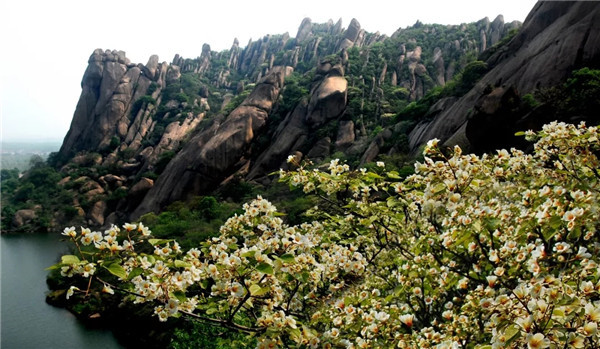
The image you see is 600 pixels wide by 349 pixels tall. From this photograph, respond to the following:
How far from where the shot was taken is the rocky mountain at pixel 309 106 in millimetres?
26188

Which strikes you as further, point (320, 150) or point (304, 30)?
point (304, 30)

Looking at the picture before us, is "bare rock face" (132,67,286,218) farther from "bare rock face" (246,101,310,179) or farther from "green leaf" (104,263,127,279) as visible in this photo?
"green leaf" (104,263,127,279)

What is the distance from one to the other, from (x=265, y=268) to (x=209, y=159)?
4451 centimetres

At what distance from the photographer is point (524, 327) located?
185cm

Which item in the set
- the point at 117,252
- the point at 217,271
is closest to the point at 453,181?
the point at 217,271

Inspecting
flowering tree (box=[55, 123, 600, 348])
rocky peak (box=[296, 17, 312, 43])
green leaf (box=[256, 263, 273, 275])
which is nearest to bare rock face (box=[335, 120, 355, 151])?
flowering tree (box=[55, 123, 600, 348])

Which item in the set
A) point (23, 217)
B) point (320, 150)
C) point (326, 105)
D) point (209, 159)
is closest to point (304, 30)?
point (326, 105)

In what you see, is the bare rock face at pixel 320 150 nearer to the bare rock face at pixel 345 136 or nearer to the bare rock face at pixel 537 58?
the bare rock face at pixel 345 136

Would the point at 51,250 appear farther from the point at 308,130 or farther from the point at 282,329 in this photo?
the point at 282,329

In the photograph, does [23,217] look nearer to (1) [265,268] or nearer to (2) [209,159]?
(2) [209,159]

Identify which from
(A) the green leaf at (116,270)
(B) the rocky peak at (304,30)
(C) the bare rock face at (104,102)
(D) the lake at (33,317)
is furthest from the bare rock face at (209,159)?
(B) the rocky peak at (304,30)

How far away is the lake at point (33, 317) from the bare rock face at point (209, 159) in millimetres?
12445

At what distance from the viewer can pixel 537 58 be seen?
27203 mm

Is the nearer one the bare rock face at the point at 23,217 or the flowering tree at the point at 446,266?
the flowering tree at the point at 446,266
